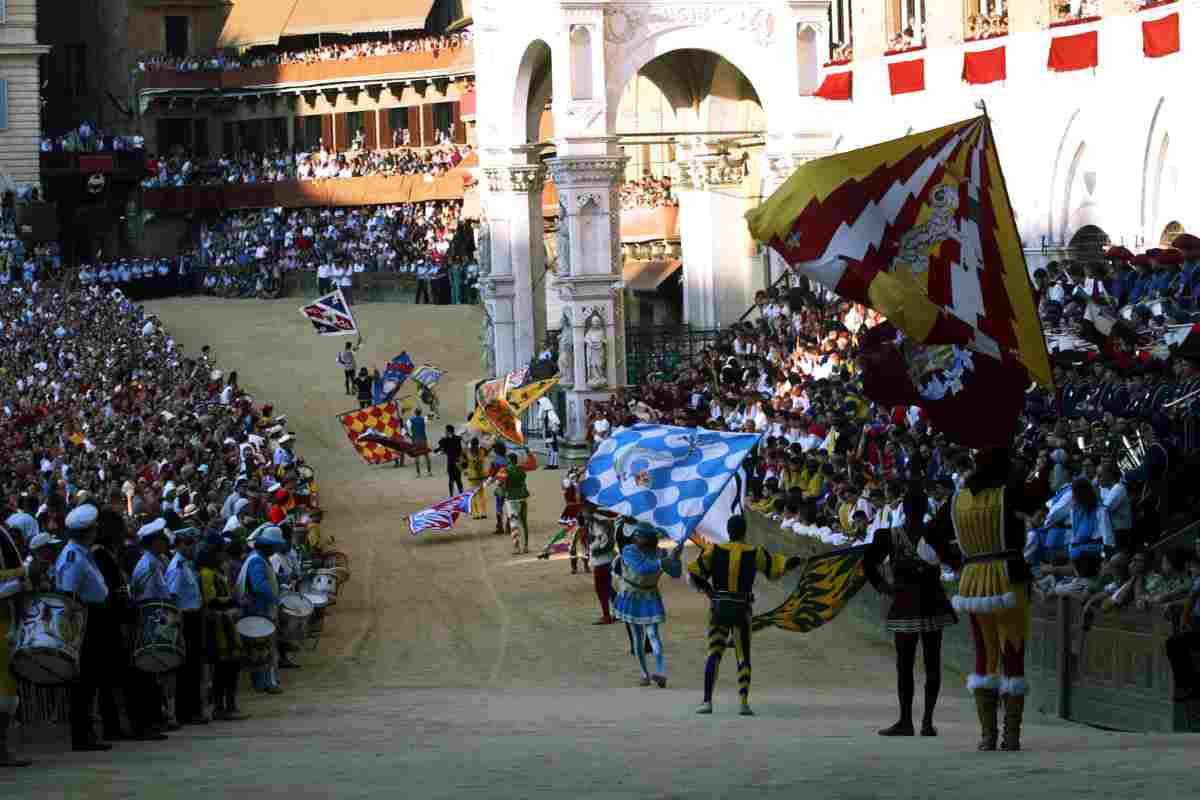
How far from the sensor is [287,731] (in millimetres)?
15859

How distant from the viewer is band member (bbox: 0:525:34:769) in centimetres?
1328

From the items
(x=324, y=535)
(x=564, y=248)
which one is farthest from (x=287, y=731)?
(x=564, y=248)

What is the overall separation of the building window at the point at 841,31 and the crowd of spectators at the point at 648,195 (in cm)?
1242

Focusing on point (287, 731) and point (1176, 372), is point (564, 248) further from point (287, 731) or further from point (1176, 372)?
point (287, 731)

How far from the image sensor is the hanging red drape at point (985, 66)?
3447 cm

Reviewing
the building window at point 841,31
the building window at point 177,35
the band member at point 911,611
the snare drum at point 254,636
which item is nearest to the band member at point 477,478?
the building window at point 841,31

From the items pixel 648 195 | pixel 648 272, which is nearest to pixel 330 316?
pixel 648 272

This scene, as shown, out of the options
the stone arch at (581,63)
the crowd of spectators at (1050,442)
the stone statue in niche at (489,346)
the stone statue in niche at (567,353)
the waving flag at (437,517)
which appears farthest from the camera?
the stone statue in niche at (489,346)

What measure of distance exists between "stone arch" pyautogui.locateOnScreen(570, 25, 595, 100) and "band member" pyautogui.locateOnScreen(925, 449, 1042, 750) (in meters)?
27.9

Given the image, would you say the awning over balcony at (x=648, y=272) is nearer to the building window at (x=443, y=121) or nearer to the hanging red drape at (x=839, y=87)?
the hanging red drape at (x=839, y=87)

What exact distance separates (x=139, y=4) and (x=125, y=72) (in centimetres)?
302

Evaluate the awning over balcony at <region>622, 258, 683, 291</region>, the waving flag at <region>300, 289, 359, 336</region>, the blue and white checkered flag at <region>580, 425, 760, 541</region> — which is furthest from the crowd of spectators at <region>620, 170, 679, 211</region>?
the blue and white checkered flag at <region>580, 425, 760, 541</region>

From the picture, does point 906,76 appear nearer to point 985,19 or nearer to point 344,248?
point 985,19

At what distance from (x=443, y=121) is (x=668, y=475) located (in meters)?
57.3
